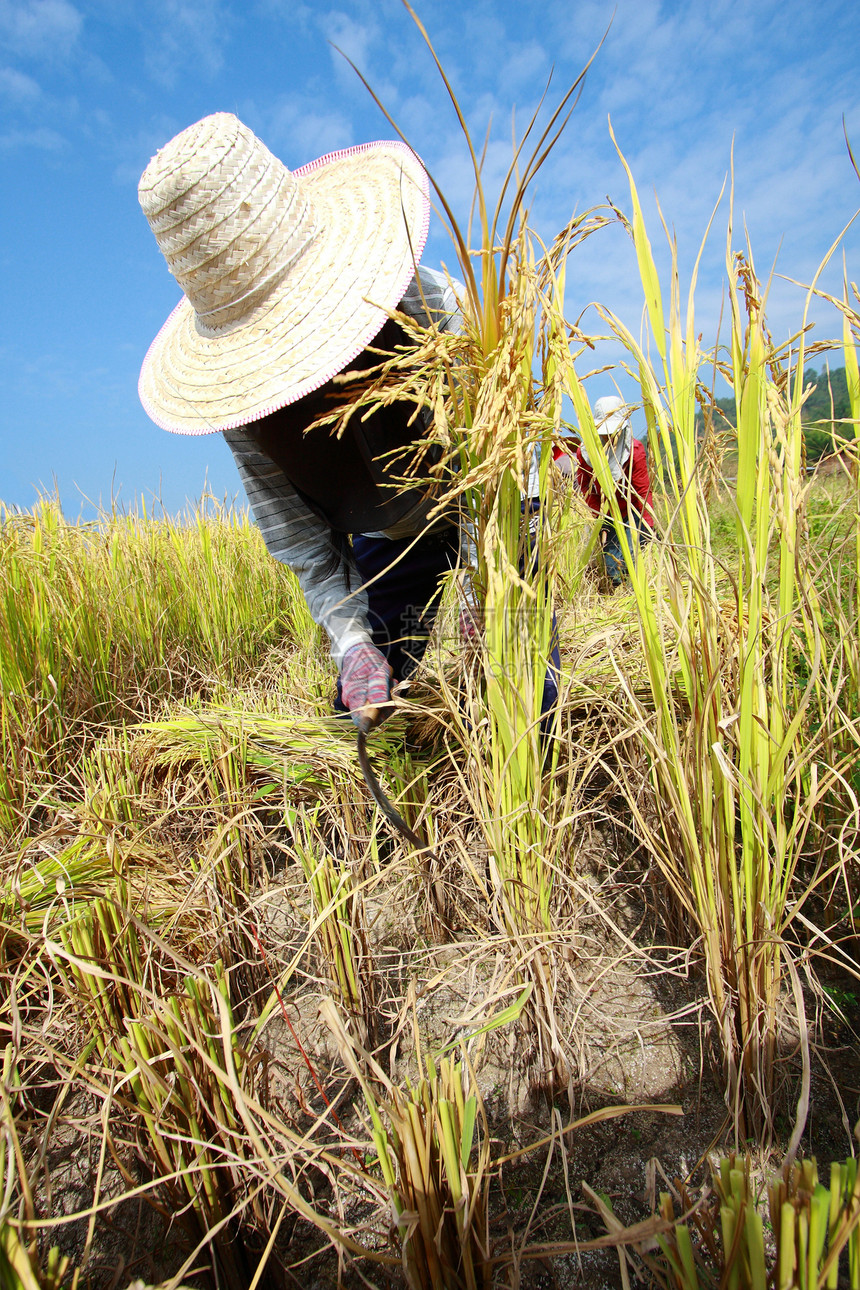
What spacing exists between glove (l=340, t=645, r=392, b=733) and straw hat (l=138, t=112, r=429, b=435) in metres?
0.68

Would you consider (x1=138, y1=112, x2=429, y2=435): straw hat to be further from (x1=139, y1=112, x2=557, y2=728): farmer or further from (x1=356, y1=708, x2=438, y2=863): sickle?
(x1=356, y1=708, x2=438, y2=863): sickle

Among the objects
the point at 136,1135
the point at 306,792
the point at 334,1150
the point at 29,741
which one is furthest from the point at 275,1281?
the point at 29,741

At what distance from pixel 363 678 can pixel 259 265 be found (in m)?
1.03

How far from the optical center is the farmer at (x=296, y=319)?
134cm

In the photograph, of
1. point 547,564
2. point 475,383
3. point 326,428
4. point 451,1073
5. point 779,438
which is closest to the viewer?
point 451,1073

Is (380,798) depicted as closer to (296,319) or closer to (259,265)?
(296,319)

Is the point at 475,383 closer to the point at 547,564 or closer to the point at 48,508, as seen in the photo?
the point at 547,564

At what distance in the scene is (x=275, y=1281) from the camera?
3.06 ft

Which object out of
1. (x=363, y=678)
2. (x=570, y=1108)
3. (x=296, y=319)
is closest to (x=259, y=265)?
(x=296, y=319)

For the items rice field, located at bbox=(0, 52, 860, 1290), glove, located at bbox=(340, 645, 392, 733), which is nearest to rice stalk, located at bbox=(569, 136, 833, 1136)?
rice field, located at bbox=(0, 52, 860, 1290)

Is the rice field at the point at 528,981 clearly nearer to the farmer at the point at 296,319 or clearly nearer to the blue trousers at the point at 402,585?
the farmer at the point at 296,319

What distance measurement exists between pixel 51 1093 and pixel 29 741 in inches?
47.6

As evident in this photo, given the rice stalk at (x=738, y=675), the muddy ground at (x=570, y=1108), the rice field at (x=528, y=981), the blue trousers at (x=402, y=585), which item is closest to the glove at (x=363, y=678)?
the rice field at (x=528, y=981)

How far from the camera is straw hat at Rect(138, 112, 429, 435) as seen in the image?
4.38 feet
